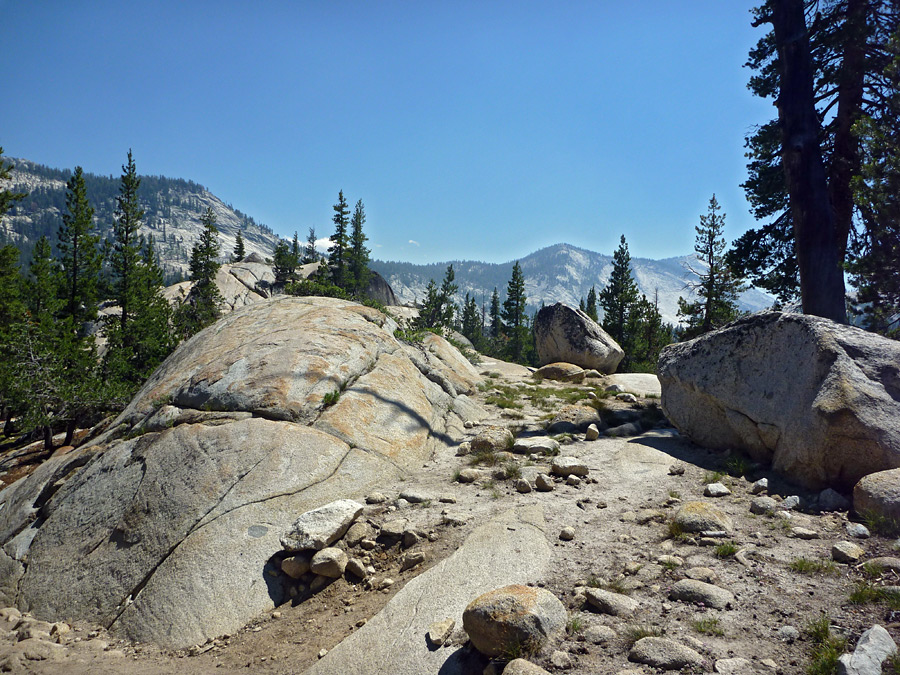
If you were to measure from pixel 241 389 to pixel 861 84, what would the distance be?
700 inches

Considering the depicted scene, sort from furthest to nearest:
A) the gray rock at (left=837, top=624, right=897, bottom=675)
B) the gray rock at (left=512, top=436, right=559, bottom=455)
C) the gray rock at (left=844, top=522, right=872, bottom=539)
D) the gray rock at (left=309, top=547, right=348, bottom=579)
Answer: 1. the gray rock at (left=512, top=436, right=559, bottom=455)
2. the gray rock at (left=309, top=547, right=348, bottom=579)
3. the gray rock at (left=844, top=522, right=872, bottom=539)
4. the gray rock at (left=837, top=624, right=897, bottom=675)

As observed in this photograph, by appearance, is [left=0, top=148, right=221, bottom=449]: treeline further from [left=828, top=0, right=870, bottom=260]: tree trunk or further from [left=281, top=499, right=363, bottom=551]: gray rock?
[left=828, top=0, right=870, bottom=260]: tree trunk

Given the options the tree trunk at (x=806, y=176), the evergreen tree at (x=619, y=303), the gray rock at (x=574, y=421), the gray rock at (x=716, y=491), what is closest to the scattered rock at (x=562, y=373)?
the gray rock at (x=574, y=421)

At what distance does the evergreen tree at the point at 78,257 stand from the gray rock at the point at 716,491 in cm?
4105

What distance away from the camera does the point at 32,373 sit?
15078 millimetres

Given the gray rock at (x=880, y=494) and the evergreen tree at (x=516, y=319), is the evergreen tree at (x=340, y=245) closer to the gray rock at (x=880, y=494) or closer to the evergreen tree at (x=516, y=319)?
the evergreen tree at (x=516, y=319)

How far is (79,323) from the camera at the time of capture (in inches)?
1348

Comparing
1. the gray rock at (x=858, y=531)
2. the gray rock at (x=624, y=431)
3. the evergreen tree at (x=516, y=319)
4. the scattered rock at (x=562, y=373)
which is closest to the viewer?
the gray rock at (x=858, y=531)

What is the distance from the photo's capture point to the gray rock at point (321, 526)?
5223 mm

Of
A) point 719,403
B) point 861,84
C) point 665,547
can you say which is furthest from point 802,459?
point 861,84

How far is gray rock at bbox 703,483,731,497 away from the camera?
6.54m

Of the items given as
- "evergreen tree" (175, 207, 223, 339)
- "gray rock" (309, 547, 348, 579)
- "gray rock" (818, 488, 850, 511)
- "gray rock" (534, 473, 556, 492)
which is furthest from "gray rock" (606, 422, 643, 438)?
"evergreen tree" (175, 207, 223, 339)

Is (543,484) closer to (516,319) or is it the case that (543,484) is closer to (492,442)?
(492,442)

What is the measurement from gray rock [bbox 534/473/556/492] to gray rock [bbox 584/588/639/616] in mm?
2809
